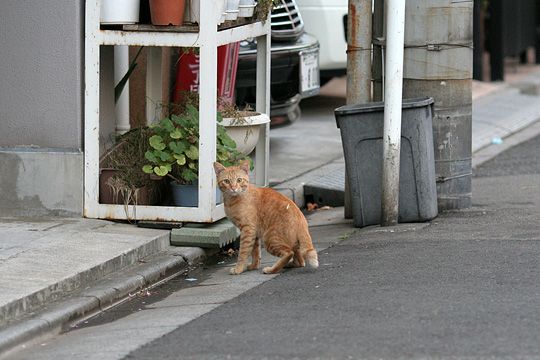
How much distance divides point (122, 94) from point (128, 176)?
89 centimetres

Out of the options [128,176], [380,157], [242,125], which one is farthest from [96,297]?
[380,157]

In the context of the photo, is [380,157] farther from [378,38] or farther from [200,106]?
[200,106]

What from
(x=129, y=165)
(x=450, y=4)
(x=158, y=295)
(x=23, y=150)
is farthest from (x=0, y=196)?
(x=450, y=4)

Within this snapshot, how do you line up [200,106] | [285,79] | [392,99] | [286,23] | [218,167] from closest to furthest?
[218,167] → [200,106] → [392,99] → [285,79] → [286,23]

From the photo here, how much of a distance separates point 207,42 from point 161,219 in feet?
3.93

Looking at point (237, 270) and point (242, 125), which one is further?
point (242, 125)

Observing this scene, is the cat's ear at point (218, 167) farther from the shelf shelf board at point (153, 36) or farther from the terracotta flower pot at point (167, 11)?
the terracotta flower pot at point (167, 11)

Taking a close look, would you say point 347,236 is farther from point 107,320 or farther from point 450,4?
point 107,320

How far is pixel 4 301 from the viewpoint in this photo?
5.96 m

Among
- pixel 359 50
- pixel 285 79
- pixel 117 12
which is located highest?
pixel 117 12

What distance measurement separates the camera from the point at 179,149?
25.8 ft

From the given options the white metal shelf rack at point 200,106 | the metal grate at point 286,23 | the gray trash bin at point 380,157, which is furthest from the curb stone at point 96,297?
the metal grate at point 286,23

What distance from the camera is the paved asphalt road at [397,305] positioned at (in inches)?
207

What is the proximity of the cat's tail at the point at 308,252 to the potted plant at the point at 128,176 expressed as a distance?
1422 mm
